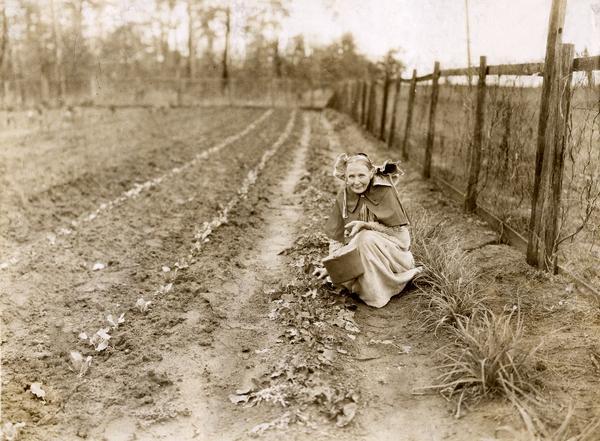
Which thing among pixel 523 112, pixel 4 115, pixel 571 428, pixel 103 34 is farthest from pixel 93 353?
pixel 103 34

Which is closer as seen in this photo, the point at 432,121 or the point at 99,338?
the point at 99,338

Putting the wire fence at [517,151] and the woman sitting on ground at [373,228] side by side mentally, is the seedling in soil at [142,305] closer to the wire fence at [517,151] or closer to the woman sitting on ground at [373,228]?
the woman sitting on ground at [373,228]

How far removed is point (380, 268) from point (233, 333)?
4.44 feet

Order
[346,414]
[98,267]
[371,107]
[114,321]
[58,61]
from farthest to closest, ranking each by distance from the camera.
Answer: [58,61], [371,107], [98,267], [114,321], [346,414]

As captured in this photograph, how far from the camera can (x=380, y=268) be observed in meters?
5.00

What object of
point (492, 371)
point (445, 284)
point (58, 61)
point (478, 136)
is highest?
point (58, 61)

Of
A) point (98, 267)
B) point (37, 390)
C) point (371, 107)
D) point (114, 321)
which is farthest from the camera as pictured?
point (371, 107)

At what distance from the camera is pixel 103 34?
42969mm

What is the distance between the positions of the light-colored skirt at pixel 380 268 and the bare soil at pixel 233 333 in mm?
146

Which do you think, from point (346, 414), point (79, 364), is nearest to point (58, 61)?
point (79, 364)

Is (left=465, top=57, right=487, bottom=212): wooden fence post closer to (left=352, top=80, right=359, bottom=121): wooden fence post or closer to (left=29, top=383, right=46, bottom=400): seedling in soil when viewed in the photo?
(left=29, top=383, right=46, bottom=400): seedling in soil

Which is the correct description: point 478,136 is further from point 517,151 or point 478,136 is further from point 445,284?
point 445,284

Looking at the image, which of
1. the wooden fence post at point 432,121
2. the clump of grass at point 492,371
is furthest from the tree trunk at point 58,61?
the clump of grass at point 492,371

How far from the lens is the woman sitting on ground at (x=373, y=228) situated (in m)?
4.96
